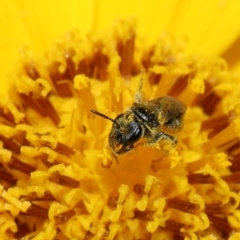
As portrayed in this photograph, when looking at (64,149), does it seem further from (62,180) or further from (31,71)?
(31,71)

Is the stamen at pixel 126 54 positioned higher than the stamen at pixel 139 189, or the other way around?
the stamen at pixel 126 54

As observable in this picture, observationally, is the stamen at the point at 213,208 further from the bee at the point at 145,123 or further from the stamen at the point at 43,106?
the stamen at the point at 43,106

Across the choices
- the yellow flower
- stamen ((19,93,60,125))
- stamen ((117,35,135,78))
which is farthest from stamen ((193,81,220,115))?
stamen ((19,93,60,125))

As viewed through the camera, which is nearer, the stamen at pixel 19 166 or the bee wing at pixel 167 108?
the bee wing at pixel 167 108

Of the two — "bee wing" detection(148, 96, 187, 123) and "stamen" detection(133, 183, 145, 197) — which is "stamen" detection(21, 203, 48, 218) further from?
"bee wing" detection(148, 96, 187, 123)

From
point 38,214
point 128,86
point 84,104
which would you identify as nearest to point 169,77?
point 128,86

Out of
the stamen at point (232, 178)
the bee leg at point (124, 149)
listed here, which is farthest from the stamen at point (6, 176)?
the stamen at point (232, 178)

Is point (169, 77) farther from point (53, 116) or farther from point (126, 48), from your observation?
point (53, 116)
